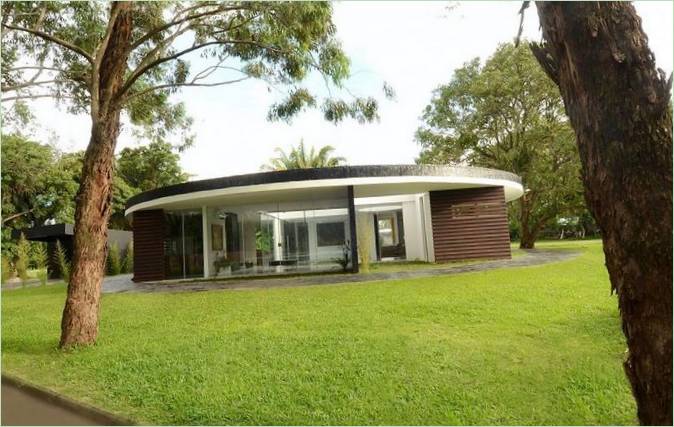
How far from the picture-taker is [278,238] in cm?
1498

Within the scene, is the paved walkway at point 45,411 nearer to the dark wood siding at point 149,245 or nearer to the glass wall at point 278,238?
the glass wall at point 278,238

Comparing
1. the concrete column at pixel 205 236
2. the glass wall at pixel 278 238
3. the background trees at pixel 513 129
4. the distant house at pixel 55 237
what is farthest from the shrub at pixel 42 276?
the background trees at pixel 513 129

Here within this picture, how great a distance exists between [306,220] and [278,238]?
120cm

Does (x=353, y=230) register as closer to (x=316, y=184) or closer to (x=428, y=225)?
(x=316, y=184)

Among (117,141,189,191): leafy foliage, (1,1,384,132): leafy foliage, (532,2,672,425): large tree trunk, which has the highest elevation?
(117,141,189,191): leafy foliage

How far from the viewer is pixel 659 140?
2.03 m

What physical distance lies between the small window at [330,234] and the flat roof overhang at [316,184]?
3.20 ft

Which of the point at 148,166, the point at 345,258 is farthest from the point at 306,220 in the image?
the point at 148,166

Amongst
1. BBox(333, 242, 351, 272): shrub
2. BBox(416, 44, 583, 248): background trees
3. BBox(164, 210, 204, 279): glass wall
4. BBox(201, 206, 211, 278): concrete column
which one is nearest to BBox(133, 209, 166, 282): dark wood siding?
BBox(164, 210, 204, 279): glass wall

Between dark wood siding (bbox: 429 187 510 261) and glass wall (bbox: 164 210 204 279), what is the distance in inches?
345

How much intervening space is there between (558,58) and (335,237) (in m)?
12.4

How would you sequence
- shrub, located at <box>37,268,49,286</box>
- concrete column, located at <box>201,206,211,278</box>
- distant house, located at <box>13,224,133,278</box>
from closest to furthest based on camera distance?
concrete column, located at <box>201,206,211,278</box>
shrub, located at <box>37,268,49,286</box>
distant house, located at <box>13,224,133,278</box>

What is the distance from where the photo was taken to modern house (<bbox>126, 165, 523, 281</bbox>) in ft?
43.0

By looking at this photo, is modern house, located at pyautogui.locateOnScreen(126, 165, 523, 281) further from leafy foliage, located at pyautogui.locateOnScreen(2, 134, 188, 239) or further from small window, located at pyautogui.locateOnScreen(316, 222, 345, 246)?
leafy foliage, located at pyautogui.locateOnScreen(2, 134, 188, 239)
